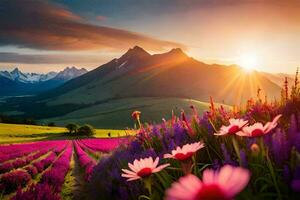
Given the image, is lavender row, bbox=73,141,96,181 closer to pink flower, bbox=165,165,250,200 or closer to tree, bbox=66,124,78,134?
pink flower, bbox=165,165,250,200

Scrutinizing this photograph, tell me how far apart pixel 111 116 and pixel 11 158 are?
13641 cm

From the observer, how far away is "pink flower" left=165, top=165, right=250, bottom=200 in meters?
0.96

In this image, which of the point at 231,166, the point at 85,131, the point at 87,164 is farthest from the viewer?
the point at 85,131

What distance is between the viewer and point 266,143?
289 cm

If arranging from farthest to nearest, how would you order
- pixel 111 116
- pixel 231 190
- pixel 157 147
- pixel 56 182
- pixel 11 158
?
pixel 111 116
pixel 11 158
pixel 56 182
pixel 157 147
pixel 231 190

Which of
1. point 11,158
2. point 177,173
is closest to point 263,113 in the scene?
point 177,173

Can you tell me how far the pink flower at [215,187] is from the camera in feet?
3.15

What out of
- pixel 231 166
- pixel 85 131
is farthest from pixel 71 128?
pixel 231 166

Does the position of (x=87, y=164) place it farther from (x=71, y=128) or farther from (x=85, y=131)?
(x=71, y=128)

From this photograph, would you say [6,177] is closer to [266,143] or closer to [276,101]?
[276,101]

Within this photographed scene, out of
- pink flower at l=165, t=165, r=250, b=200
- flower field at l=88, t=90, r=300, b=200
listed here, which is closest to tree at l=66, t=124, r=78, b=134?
flower field at l=88, t=90, r=300, b=200

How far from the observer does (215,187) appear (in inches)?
39.5

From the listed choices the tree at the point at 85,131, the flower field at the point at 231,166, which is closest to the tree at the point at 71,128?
the tree at the point at 85,131

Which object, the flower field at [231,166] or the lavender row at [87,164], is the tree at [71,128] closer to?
the lavender row at [87,164]
